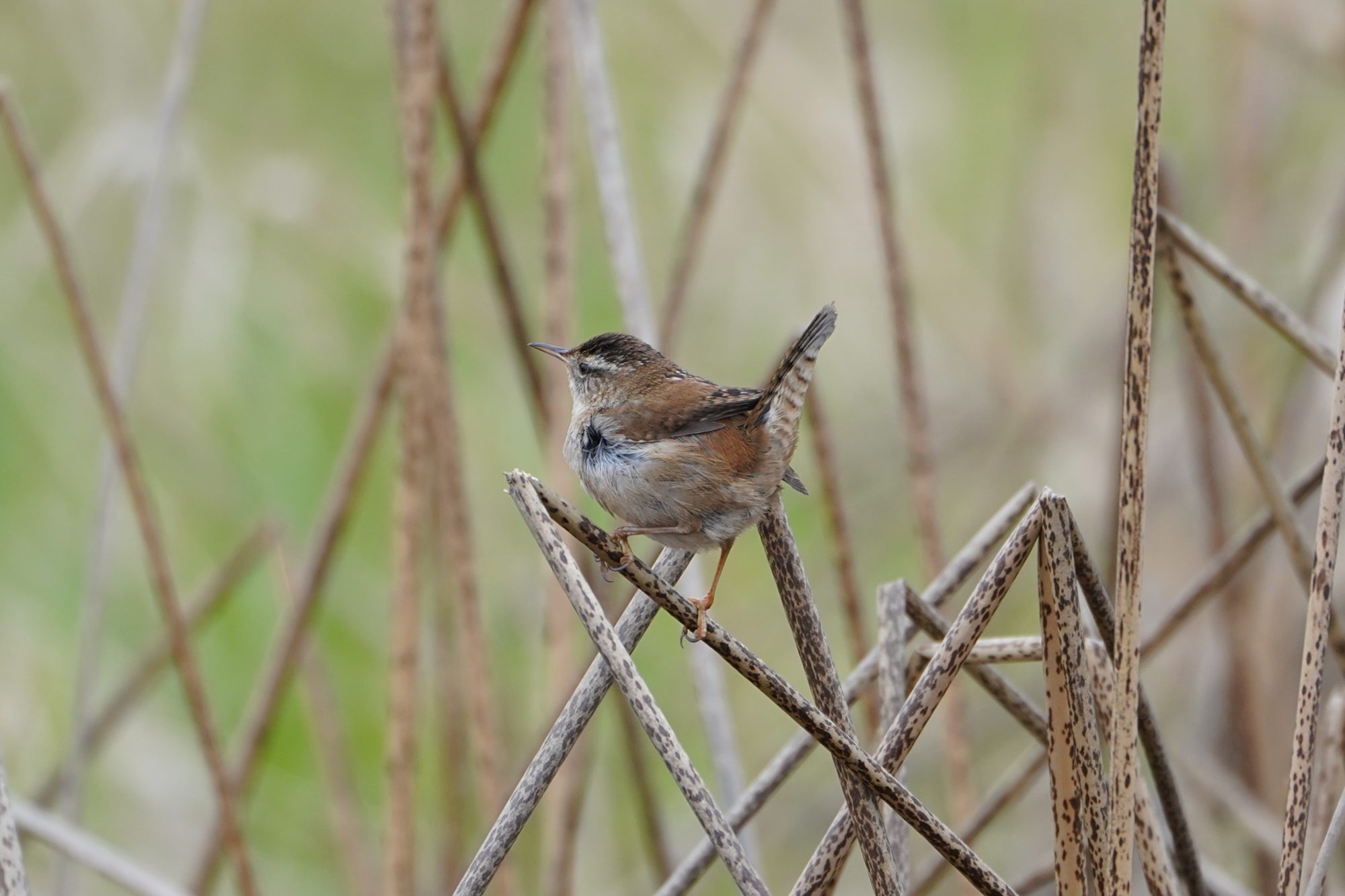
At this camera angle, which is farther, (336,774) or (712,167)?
(336,774)

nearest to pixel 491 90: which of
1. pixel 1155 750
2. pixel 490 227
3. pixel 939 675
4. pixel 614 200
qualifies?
pixel 490 227

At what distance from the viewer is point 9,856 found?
113 centimetres

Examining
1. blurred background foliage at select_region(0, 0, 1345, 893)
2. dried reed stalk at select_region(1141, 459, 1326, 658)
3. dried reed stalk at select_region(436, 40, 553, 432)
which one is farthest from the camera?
blurred background foliage at select_region(0, 0, 1345, 893)

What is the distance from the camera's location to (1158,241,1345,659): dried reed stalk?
5.14 ft

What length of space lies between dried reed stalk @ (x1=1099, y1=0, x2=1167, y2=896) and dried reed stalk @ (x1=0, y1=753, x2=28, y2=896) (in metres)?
1.02

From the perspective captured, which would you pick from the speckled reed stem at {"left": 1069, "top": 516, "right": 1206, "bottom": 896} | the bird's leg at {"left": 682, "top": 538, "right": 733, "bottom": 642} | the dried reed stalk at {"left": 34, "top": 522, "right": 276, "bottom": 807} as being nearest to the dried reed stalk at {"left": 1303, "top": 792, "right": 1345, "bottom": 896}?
the speckled reed stem at {"left": 1069, "top": 516, "right": 1206, "bottom": 896}

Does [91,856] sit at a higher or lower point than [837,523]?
lower

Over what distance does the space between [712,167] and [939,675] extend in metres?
1.19

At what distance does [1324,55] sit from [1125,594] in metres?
2.45

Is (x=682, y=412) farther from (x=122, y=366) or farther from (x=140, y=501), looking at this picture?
(x=122, y=366)

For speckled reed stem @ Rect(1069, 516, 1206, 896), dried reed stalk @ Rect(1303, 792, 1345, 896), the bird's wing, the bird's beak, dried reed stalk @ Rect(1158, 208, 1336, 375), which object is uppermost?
dried reed stalk @ Rect(1158, 208, 1336, 375)

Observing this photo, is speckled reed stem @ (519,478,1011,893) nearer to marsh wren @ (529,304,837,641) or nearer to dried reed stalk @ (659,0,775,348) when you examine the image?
marsh wren @ (529,304,837,641)

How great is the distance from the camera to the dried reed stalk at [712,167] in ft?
7.03

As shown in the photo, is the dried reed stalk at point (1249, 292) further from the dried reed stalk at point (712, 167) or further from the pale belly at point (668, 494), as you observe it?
the dried reed stalk at point (712, 167)
